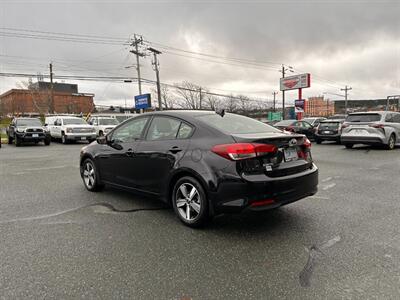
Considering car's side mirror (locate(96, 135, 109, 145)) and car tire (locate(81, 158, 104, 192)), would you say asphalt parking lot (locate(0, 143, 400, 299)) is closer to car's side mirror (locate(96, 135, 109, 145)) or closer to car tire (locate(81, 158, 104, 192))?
car tire (locate(81, 158, 104, 192))

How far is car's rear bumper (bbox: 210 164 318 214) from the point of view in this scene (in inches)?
140

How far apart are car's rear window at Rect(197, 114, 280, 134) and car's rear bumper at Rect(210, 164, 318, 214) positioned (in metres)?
0.77

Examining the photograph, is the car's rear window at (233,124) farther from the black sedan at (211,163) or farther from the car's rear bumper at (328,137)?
the car's rear bumper at (328,137)

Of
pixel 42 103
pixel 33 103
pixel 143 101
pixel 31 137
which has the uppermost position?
pixel 33 103

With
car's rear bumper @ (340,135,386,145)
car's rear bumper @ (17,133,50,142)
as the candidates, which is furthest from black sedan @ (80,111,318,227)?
car's rear bumper @ (17,133,50,142)

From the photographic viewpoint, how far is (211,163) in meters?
3.75

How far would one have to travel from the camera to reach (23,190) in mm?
6258

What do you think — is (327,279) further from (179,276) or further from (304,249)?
(179,276)

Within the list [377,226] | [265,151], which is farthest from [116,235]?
[377,226]

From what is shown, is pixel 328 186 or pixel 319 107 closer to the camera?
pixel 328 186

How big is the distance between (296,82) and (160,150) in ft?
109

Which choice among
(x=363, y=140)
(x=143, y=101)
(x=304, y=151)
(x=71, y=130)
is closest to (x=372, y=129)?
(x=363, y=140)

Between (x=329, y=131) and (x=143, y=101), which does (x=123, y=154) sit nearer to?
(x=329, y=131)

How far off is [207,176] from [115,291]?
1.63 m
